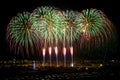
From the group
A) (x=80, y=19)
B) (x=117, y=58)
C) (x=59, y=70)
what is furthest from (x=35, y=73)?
(x=117, y=58)

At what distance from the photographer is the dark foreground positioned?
59.5m

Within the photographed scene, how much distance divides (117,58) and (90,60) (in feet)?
29.6

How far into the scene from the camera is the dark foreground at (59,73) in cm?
5950

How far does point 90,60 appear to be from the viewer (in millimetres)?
82188

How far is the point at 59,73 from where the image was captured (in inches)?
2559

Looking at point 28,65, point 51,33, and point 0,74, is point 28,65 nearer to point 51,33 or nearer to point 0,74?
point 0,74

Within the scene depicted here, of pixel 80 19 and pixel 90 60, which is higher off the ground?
pixel 80 19

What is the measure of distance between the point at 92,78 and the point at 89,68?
44.7ft

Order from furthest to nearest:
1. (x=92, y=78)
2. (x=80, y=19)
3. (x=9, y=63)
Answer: (x=9, y=63)
(x=92, y=78)
(x=80, y=19)

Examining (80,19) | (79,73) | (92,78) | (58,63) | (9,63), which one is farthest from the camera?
(9,63)

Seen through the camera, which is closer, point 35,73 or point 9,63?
point 35,73

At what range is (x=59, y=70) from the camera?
223 ft

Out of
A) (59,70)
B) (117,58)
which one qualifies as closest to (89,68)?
(59,70)

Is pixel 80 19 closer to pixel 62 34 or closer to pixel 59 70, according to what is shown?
pixel 62 34
